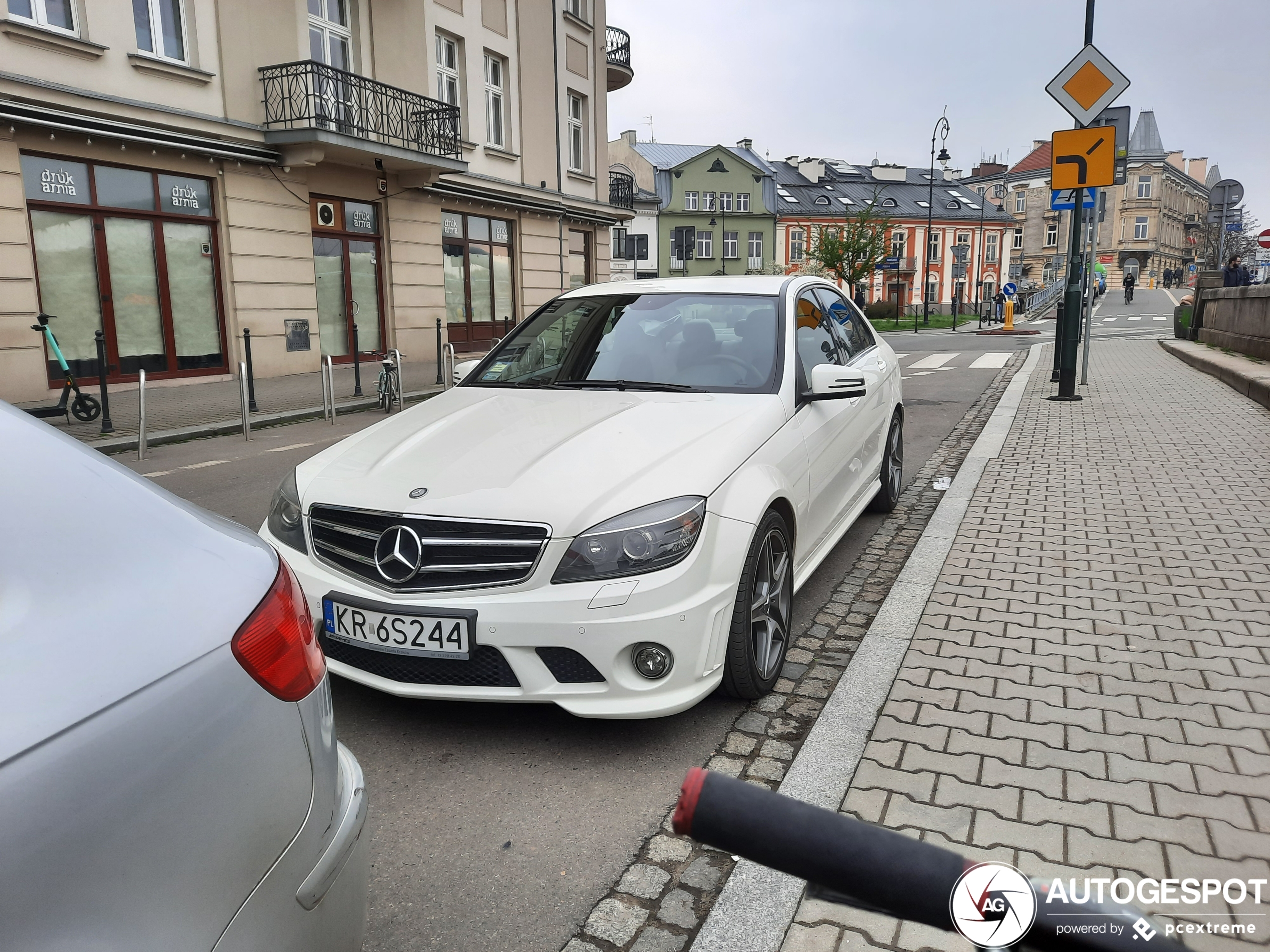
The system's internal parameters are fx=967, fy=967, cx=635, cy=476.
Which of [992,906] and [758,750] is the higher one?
[992,906]

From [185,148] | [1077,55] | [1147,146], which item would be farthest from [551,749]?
[1147,146]

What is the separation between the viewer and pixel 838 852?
2.40ft

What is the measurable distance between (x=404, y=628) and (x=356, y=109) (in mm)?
17172

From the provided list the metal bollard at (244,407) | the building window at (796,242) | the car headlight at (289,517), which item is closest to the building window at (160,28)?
the metal bollard at (244,407)

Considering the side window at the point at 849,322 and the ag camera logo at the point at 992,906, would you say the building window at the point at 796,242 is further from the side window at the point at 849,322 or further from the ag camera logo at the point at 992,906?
the ag camera logo at the point at 992,906

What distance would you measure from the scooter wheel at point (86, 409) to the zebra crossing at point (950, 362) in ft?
40.8

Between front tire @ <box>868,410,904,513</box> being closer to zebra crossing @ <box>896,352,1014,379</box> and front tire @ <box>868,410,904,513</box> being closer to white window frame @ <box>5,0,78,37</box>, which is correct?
zebra crossing @ <box>896,352,1014,379</box>

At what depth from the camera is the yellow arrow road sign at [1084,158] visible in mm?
11508

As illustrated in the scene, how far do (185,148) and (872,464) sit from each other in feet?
44.0

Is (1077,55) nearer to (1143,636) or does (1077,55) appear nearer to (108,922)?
(1143,636)

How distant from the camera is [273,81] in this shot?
16.5m

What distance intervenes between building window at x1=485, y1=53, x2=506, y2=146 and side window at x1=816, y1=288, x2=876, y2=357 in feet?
61.8

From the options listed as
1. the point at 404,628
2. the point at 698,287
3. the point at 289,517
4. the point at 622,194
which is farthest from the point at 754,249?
the point at 404,628

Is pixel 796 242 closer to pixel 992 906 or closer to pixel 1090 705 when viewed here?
pixel 1090 705
